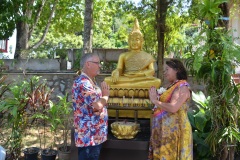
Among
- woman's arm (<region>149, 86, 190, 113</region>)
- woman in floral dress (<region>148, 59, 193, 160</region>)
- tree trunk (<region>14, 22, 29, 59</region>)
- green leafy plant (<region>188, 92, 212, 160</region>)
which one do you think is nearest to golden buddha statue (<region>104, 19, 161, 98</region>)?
green leafy plant (<region>188, 92, 212, 160</region>)

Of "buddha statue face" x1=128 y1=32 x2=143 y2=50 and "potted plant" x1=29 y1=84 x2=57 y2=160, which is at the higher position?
"buddha statue face" x1=128 y1=32 x2=143 y2=50

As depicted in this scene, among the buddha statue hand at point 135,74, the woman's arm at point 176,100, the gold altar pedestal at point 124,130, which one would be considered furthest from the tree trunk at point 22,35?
the woman's arm at point 176,100

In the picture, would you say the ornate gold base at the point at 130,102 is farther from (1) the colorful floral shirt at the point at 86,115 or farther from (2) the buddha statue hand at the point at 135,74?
(1) the colorful floral shirt at the point at 86,115

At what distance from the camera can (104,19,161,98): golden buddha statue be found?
4.27 meters

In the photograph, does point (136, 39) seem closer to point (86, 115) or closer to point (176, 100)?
point (176, 100)

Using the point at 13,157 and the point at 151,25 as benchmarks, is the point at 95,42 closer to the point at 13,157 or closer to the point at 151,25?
the point at 151,25

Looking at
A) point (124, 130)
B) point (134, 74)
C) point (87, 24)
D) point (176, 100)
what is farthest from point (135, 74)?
point (87, 24)

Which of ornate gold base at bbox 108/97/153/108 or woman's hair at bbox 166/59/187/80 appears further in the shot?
ornate gold base at bbox 108/97/153/108

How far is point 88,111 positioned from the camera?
2.83 meters

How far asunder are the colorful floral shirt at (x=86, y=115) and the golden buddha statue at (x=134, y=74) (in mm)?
1413

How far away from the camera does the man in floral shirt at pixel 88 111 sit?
109 inches

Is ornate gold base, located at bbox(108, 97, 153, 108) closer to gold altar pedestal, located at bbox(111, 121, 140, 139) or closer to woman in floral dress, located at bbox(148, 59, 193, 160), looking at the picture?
gold altar pedestal, located at bbox(111, 121, 140, 139)

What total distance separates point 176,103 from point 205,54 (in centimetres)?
108

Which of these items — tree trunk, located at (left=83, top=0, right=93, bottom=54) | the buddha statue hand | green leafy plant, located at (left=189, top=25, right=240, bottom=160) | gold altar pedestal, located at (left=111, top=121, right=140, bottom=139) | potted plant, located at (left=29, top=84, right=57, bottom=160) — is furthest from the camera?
tree trunk, located at (left=83, top=0, right=93, bottom=54)
